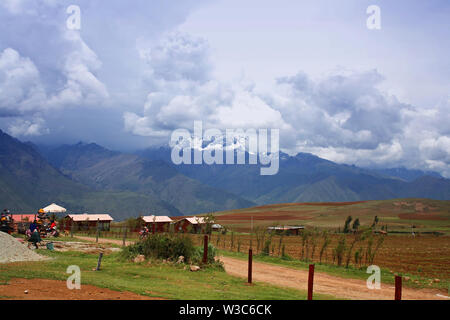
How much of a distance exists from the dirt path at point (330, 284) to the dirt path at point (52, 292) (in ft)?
25.2

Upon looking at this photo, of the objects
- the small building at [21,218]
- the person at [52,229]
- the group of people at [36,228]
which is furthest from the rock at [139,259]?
the small building at [21,218]

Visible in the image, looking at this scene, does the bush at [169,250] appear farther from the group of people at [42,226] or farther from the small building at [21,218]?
the small building at [21,218]

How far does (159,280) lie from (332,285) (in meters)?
7.29

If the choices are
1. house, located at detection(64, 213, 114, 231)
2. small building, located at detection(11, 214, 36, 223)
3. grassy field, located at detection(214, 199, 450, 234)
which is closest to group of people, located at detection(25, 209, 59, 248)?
small building, located at detection(11, 214, 36, 223)

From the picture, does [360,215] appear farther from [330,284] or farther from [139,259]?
[139,259]

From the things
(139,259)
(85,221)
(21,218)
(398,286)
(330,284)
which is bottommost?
(85,221)

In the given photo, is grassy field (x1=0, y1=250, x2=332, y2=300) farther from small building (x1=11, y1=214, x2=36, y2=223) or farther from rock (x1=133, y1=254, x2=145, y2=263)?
small building (x1=11, y1=214, x2=36, y2=223)

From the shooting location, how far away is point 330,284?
18250mm

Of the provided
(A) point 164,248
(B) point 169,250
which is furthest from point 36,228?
(B) point 169,250

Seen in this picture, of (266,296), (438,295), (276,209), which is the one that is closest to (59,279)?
(266,296)

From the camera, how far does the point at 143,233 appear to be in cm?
2778

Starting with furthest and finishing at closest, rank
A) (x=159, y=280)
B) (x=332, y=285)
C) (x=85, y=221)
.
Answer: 1. (x=85, y=221)
2. (x=332, y=285)
3. (x=159, y=280)

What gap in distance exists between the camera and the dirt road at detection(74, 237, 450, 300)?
15.8 meters

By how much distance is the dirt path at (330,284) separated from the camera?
51.7 feet
